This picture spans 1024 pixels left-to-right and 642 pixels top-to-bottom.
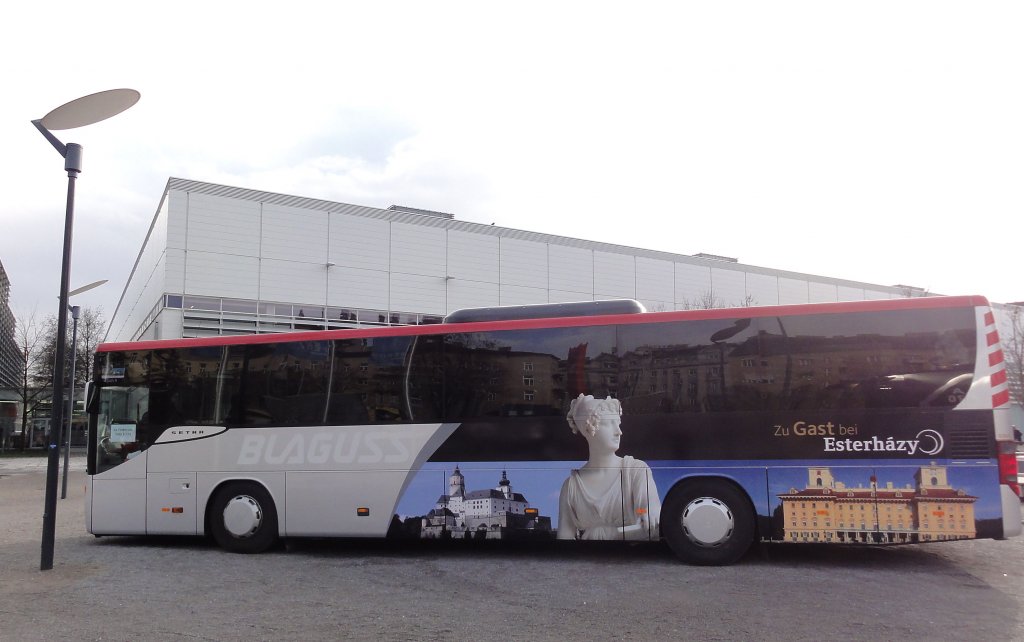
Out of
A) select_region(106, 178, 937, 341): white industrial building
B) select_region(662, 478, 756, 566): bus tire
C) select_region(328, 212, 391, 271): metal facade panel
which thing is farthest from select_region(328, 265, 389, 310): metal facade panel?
select_region(662, 478, 756, 566): bus tire

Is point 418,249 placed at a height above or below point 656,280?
above

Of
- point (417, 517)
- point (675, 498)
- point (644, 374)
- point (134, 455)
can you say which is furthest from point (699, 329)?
point (134, 455)

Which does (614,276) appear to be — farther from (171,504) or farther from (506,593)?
(506,593)

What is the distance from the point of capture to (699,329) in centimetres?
917

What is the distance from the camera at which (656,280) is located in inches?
1599

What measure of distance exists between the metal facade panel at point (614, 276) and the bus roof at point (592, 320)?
28948 mm

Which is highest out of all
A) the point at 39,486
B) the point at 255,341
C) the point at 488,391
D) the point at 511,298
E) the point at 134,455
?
the point at 511,298

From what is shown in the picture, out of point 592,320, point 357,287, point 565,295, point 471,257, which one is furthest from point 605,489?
point 565,295

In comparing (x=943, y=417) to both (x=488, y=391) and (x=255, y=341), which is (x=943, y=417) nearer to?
(x=488, y=391)

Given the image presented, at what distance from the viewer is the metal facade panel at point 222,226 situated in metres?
29.7

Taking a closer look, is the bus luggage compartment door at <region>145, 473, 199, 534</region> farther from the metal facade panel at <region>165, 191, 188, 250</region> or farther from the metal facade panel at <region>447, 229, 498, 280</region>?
the metal facade panel at <region>447, 229, 498, 280</region>

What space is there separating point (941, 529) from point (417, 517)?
595 cm

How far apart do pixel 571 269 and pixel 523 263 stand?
8.68ft

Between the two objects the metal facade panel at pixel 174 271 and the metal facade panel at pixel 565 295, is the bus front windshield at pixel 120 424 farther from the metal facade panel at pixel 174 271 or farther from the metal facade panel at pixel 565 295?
the metal facade panel at pixel 565 295
